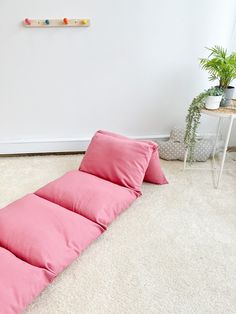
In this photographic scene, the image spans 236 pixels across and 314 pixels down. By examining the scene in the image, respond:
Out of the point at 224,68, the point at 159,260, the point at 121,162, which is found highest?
the point at 224,68

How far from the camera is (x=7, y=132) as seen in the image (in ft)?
7.40

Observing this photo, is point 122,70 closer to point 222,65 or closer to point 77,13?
point 77,13

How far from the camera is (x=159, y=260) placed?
52.2 inches

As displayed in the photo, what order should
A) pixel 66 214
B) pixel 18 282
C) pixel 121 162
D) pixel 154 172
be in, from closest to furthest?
pixel 18 282 → pixel 66 214 → pixel 121 162 → pixel 154 172

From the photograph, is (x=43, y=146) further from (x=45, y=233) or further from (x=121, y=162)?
(x=45, y=233)

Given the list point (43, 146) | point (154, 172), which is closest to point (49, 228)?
point (154, 172)

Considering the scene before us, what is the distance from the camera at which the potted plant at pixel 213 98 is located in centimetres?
175

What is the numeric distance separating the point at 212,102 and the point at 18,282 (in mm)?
1533

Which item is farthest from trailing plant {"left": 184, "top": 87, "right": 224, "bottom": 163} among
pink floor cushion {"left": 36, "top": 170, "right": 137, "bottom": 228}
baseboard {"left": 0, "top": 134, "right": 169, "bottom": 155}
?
baseboard {"left": 0, "top": 134, "right": 169, "bottom": 155}

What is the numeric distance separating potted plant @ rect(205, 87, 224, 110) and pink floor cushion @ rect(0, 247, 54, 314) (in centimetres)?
142

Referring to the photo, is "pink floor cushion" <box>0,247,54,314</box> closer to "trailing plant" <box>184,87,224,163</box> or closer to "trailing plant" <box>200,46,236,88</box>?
"trailing plant" <box>184,87,224,163</box>

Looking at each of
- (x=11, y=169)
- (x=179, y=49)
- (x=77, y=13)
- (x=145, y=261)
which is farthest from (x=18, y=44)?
(x=145, y=261)

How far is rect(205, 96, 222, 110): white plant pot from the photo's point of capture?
69.1 inches

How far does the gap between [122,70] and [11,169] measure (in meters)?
1.22
